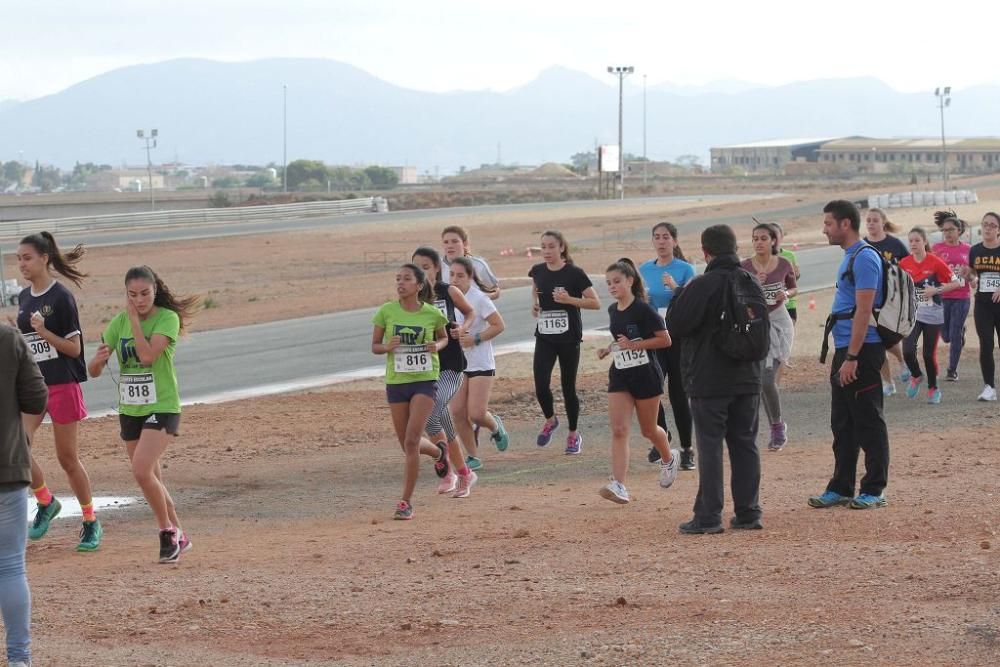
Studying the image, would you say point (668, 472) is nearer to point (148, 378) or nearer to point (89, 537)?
point (148, 378)

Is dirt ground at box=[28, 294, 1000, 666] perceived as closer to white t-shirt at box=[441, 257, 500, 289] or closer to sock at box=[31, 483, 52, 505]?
sock at box=[31, 483, 52, 505]

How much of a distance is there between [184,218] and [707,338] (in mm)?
64913

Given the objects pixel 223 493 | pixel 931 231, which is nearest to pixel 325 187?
pixel 931 231

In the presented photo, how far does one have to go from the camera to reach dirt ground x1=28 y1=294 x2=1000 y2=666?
247 inches

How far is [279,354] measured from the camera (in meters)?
23.2

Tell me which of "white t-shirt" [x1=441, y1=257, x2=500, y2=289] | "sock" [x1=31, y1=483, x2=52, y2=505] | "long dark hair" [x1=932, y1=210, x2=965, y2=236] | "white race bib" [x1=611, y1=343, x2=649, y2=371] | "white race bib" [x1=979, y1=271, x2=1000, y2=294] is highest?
"long dark hair" [x1=932, y1=210, x2=965, y2=236]

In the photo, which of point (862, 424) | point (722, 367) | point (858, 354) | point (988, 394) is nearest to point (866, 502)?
point (862, 424)

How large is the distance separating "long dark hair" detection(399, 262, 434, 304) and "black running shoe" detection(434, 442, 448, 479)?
1135 millimetres

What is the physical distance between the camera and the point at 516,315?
1107 inches

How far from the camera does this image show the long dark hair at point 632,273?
10.2 metres

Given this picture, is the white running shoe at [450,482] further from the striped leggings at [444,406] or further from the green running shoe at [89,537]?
the green running shoe at [89,537]

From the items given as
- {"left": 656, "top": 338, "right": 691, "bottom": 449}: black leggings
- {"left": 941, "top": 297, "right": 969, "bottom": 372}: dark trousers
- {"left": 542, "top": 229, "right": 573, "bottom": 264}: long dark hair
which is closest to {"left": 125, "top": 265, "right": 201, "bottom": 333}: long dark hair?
{"left": 542, "top": 229, "right": 573, "bottom": 264}: long dark hair

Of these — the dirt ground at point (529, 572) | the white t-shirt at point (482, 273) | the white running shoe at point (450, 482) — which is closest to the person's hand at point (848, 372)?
the dirt ground at point (529, 572)

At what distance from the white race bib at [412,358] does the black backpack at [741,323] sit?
2231 mm
